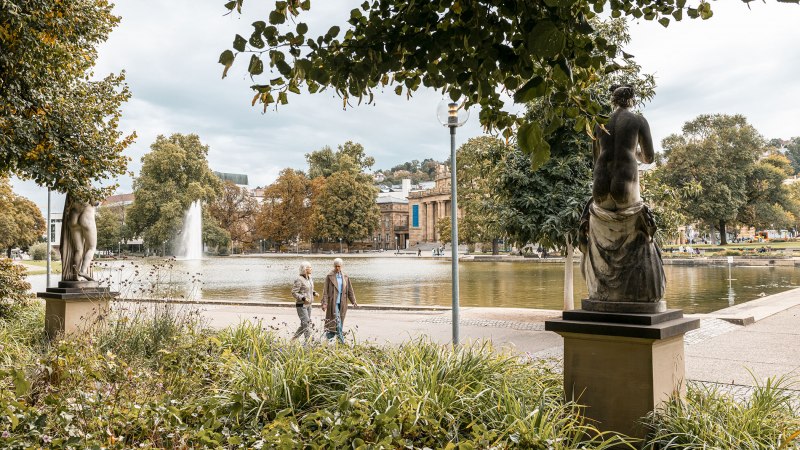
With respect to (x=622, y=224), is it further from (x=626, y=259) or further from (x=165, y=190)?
(x=165, y=190)

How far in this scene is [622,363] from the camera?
420cm

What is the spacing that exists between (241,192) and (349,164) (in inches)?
781

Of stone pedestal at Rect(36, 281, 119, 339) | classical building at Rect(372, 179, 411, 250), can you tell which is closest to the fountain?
classical building at Rect(372, 179, 411, 250)

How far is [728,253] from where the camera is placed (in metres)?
49.3

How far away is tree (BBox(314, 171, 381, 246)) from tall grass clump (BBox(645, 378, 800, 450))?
3080 inches

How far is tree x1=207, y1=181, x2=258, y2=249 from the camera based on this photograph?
89.6 m

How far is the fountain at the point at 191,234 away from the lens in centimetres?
6662

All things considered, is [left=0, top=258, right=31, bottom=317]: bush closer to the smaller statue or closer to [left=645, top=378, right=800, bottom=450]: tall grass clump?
the smaller statue

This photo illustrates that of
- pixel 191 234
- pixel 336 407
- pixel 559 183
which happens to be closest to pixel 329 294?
pixel 559 183

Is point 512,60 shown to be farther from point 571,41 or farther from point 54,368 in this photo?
point 54,368

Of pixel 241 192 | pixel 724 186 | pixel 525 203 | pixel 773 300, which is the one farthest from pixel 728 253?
pixel 241 192

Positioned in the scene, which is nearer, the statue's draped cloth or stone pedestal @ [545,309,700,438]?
stone pedestal @ [545,309,700,438]

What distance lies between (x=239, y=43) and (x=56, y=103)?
7952 millimetres

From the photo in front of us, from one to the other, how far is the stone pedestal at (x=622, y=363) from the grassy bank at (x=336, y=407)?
5.5 inches
